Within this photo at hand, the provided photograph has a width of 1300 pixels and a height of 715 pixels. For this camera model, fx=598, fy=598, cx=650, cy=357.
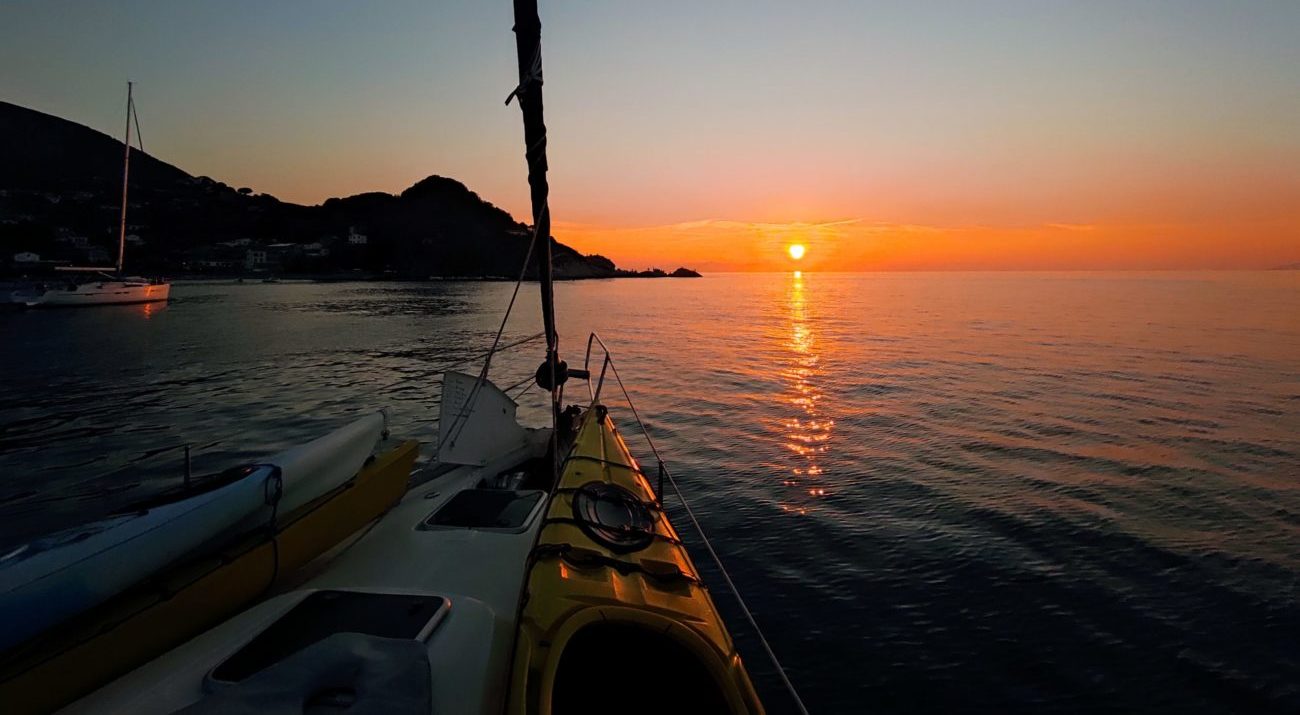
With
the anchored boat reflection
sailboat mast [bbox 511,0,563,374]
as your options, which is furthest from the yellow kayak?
the anchored boat reflection

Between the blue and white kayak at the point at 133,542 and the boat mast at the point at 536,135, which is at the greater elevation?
the boat mast at the point at 536,135

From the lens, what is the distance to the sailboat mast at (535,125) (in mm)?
7293

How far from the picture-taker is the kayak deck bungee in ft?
12.4

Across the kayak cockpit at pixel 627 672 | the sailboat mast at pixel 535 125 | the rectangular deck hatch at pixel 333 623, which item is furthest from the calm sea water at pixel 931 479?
the sailboat mast at pixel 535 125

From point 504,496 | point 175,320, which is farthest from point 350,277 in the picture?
Result: point 504,496

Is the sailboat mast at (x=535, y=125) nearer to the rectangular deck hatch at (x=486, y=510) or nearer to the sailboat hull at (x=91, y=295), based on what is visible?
the rectangular deck hatch at (x=486, y=510)

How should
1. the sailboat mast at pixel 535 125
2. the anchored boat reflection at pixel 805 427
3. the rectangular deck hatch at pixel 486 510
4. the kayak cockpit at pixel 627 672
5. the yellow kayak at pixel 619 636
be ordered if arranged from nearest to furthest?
the yellow kayak at pixel 619 636 → the kayak cockpit at pixel 627 672 → the sailboat mast at pixel 535 125 → the rectangular deck hatch at pixel 486 510 → the anchored boat reflection at pixel 805 427

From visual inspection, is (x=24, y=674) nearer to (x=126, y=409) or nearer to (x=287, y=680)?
(x=287, y=680)

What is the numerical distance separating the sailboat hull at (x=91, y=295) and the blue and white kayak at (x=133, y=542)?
72.1 m

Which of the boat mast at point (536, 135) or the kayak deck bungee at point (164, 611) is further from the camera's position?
the boat mast at point (536, 135)

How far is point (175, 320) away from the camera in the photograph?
49844 millimetres

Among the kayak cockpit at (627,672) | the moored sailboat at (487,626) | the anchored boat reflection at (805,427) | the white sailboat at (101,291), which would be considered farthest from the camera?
the white sailboat at (101,291)

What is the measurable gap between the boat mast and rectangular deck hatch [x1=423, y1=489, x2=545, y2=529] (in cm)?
236

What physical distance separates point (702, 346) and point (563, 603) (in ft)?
120
